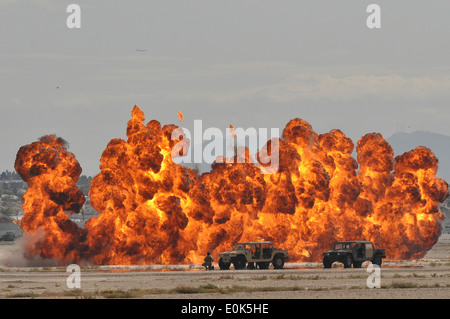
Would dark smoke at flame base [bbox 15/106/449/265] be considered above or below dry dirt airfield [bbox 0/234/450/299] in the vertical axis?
above

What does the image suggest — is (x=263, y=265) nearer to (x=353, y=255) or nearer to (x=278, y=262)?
(x=278, y=262)

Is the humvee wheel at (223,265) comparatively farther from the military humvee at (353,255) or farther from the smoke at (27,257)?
the smoke at (27,257)

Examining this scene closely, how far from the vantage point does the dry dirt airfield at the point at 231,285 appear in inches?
2464

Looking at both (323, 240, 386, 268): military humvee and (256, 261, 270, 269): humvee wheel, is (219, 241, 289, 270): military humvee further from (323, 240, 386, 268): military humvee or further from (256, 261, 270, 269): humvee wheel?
(323, 240, 386, 268): military humvee

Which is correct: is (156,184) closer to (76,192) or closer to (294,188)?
(76,192)

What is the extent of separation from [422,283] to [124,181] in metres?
53.1

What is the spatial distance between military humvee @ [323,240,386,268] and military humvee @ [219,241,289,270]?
4855 millimetres

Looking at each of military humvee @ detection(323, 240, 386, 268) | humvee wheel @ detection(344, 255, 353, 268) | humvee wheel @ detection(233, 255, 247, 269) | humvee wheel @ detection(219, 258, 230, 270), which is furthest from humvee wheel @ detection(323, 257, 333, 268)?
humvee wheel @ detection(219, 258, 230, 270)

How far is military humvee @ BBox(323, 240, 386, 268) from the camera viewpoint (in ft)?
310

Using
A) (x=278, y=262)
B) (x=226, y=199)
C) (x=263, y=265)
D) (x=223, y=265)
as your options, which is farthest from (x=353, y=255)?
(x=226, y=199)

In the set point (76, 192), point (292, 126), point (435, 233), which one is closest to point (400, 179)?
point (435, 233)

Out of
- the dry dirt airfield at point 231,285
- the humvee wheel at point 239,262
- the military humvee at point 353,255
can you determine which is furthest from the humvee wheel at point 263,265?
the dry dirt airfield at point 231,285

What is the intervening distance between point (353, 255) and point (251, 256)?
9404 mm
